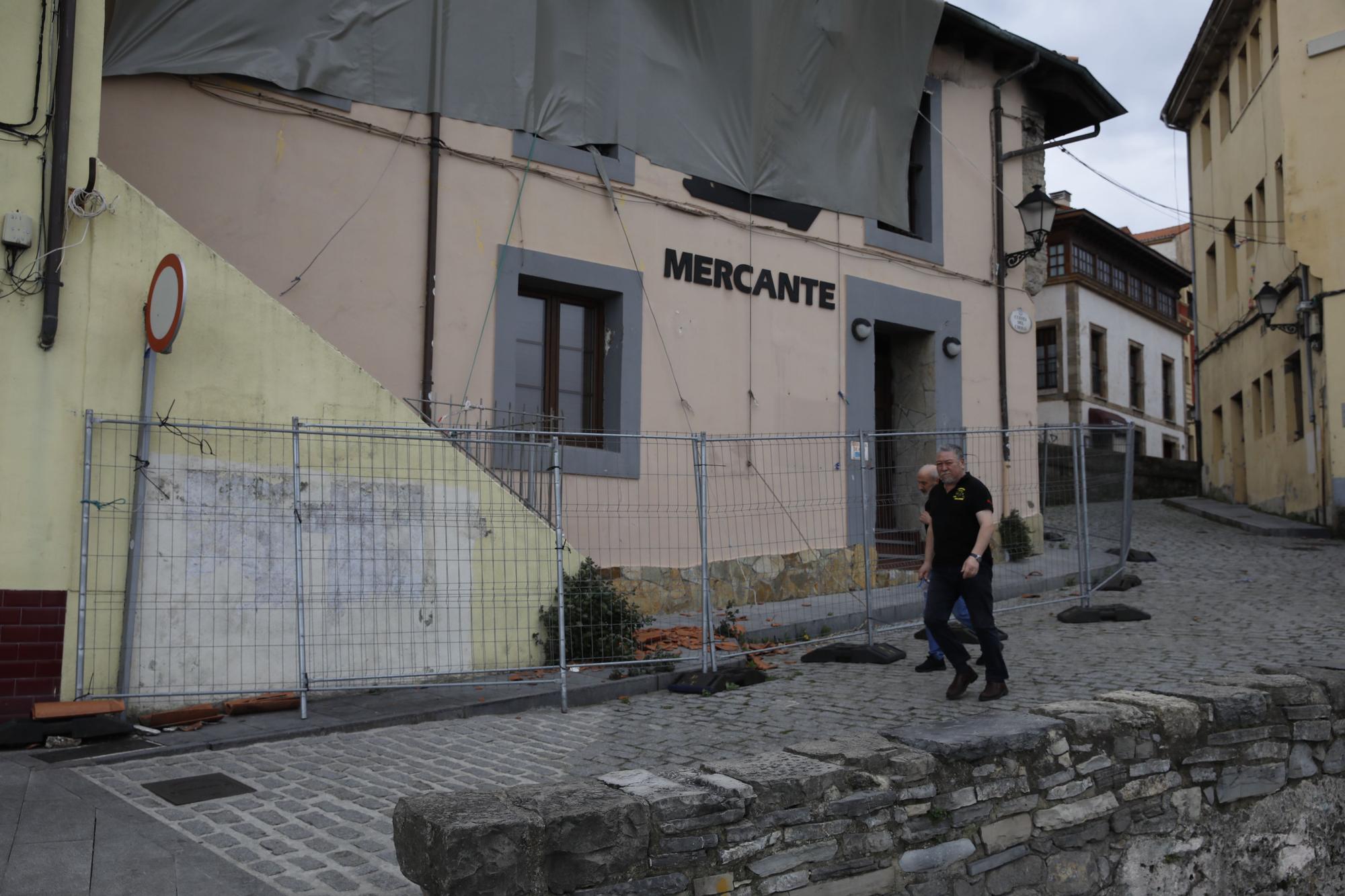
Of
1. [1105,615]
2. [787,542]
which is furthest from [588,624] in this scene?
[1105,615]

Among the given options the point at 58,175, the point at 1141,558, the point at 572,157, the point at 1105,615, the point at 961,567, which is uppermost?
the point at 572,157

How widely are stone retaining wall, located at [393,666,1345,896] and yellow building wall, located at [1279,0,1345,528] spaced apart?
13.0m

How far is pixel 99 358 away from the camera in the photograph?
6.78 meters

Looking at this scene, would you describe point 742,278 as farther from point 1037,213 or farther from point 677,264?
point 1037,213

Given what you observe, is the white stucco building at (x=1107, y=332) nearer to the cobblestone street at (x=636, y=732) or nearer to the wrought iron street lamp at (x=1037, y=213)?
the wrought iron street lamp at (x=1037, y=213)

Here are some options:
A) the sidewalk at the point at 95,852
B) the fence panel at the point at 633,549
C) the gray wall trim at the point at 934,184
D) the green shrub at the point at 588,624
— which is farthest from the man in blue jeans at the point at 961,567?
the gray wall trim at the point at 934,184

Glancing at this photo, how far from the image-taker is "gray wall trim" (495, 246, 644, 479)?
10359mm

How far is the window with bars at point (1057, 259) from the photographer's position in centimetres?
3241

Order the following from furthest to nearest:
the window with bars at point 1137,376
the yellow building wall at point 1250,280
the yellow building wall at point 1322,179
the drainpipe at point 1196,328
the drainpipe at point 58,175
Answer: the window with bars at point 1137,376
the drainpipe at point 1196,328
the yellow building wall at point 1250,280
the yellow building wall at point 1322,179
the drainpipe at point 58,175

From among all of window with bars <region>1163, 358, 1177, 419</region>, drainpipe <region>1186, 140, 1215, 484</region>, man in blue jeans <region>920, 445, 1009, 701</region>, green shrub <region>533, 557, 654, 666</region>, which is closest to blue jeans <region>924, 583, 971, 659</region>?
man in blue jeans <region>920, 445, 1009, 701</region>

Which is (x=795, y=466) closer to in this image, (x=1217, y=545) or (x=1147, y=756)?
(x=1147, y=756)

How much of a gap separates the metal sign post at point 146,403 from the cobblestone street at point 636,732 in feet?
3.94

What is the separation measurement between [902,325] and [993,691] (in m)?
7.54

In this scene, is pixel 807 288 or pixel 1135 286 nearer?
pixel 807 288
